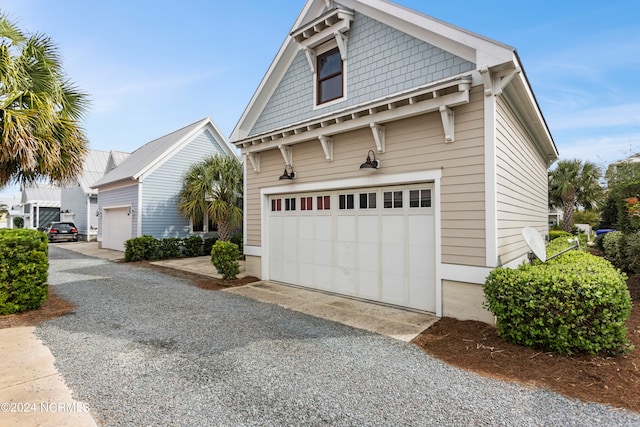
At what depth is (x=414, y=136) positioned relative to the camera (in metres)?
6.01

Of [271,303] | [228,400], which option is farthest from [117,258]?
[228,400]

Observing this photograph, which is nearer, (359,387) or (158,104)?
(359,387)

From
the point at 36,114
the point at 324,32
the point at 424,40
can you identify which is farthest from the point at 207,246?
the point at 424,40

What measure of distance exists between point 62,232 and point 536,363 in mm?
28527

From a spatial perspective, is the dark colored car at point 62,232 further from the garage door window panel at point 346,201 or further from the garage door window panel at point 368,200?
the garage door window panel at point 368,200

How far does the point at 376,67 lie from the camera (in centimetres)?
679

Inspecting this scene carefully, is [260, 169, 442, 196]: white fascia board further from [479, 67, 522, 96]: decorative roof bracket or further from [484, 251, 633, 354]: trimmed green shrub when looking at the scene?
[484, 251, 633, 354]: trimmed green shrub

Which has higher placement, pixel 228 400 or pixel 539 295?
pixel 539 295

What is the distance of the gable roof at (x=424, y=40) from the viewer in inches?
199

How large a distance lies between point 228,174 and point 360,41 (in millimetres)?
8886

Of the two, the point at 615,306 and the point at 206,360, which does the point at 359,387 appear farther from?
the point at 615,306

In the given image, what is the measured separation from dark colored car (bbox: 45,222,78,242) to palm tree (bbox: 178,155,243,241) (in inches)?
591

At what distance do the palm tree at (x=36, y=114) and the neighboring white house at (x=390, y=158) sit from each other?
4091 millimetres

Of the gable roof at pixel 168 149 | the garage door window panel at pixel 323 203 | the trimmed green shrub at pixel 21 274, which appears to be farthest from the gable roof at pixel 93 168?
the garage door window panel at pixel 323 203
